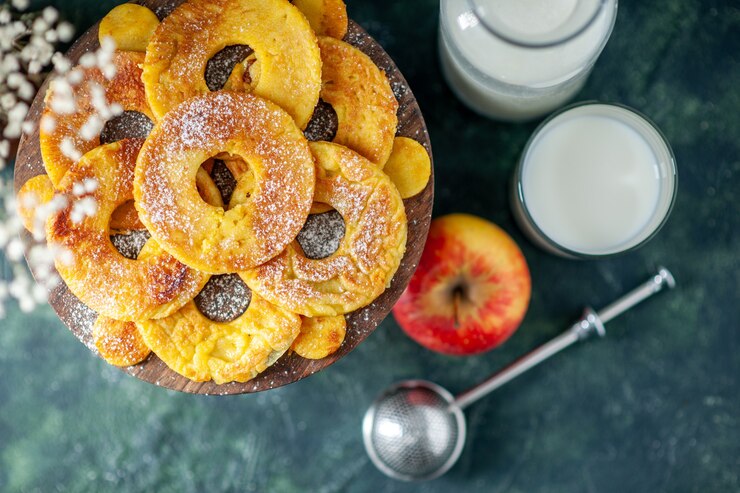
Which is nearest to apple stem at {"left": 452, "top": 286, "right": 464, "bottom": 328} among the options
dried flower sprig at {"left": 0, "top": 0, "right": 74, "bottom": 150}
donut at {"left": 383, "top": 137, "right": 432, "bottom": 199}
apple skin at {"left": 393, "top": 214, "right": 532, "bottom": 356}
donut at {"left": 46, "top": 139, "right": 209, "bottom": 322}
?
apple skin at {"left": 393, "top": 214, "right": 532, "bottom": 356}

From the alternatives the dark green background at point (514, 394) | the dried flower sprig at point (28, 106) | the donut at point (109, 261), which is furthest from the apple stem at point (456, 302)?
the dried flower sprig at point (28, 106)

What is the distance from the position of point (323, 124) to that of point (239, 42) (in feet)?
0.54

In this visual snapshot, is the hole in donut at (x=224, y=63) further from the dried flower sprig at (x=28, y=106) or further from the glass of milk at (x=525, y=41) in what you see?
the glass of milk at (x=525, y=41)

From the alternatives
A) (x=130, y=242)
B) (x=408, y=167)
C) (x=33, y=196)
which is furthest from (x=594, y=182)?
(x=33, y=196)

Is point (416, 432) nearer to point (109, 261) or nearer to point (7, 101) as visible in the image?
point (109, 261)

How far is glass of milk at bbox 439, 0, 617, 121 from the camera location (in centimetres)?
119

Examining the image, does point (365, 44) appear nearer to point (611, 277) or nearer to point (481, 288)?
point (481, 288)

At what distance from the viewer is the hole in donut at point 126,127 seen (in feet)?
3.71

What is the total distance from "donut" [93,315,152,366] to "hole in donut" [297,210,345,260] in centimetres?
28

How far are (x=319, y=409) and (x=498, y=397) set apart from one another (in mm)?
344

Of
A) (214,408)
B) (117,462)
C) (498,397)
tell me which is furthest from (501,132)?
(117,462)

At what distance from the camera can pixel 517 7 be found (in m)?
1.20

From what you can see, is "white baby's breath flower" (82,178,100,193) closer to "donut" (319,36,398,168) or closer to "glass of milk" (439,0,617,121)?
"donut" (319,36,398,168)

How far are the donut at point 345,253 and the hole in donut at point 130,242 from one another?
16 centimetres
